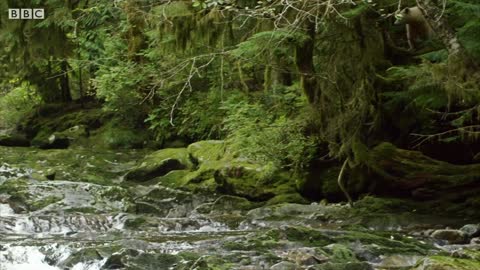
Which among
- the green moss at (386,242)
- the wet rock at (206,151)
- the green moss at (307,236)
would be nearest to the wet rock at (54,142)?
the wet rock at (206,151)

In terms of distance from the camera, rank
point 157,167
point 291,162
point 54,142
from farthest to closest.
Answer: point 54,142 < point 157,167 < point 291,162

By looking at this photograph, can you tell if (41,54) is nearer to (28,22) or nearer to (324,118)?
(28,22)

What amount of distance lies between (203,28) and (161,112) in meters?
7.91

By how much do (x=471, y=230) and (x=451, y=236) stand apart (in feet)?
1.15

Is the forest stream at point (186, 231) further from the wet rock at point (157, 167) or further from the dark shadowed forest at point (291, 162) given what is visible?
the wet rock at point (157, 167)

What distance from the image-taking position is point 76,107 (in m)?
23.6

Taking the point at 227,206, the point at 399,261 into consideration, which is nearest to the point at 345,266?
the point at 399,261

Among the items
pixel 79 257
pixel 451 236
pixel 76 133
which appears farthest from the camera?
pixel 76 133

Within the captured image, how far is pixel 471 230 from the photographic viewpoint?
882 cm

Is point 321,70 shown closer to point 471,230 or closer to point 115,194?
point 471,230

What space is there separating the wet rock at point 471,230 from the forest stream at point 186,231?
0.09ft

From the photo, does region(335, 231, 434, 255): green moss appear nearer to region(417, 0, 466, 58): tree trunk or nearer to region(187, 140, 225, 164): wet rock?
region(417, 0, 466, 58): tree trunk

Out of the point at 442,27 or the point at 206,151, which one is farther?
the point at 206,151

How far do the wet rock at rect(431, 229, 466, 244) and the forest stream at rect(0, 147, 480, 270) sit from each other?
0.04 feet
